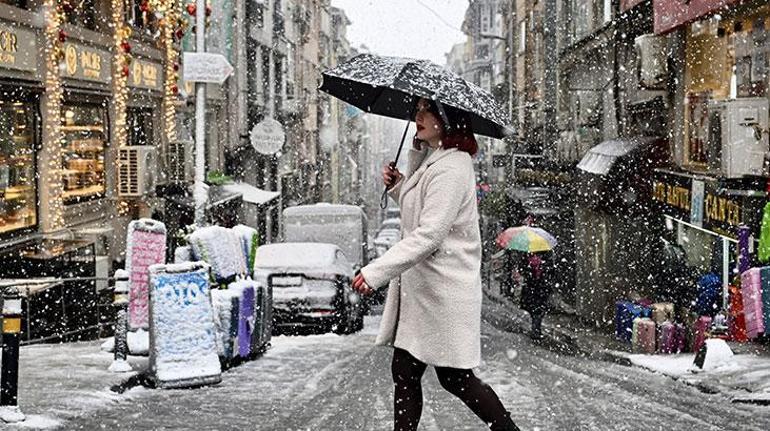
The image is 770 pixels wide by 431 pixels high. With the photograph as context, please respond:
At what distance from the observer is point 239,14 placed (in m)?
37.3

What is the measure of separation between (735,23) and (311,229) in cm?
1243

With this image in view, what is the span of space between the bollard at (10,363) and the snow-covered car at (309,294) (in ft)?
29.9

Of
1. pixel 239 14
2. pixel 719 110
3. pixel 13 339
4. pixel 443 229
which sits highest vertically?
pixel 239 14

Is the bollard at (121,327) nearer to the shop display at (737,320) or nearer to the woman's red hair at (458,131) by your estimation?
the woman's red hair at (458,131)

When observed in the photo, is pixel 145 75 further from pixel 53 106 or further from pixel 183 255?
pixel 183 255

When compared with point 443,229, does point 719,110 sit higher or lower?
higher

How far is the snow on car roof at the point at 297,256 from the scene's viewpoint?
17281 mm

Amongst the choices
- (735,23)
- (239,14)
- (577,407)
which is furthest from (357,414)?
(239,14)

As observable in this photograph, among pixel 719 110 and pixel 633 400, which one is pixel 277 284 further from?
pixel 633 400

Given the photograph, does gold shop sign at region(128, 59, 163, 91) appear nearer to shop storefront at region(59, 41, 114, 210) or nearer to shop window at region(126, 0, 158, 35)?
shop window at region(126, 0, 158, 35)

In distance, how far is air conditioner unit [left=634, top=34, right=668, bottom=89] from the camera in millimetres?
20594

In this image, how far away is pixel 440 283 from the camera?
507cm

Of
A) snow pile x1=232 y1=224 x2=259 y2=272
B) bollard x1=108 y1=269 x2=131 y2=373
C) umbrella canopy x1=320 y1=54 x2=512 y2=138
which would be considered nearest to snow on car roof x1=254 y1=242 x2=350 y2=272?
snow pile x1=232 y1=224 x2=259 y2=272

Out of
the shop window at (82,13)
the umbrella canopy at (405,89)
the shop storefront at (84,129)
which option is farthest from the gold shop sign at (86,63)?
the umbrella canopy at (405,89)
